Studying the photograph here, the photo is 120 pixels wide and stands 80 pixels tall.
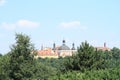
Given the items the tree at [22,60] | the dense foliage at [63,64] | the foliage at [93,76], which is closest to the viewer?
the foliage at [93,76]

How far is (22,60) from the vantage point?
5188cm

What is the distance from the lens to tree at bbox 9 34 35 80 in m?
51.3

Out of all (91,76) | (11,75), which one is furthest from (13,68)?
(91,76)

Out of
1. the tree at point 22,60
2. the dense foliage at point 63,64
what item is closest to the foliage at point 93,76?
the dense foliage at point 63,64

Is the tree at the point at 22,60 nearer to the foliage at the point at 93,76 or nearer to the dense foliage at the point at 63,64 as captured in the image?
the dense foliage at the point at 63,64

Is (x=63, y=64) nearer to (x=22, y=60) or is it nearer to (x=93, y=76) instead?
(x=22, y=60)

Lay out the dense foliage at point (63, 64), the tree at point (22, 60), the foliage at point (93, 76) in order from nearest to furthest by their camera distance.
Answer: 1. the foliage at point (93, 76)
2. the dense foliage at point (63, 64)
3. the tree at point (22, 60)

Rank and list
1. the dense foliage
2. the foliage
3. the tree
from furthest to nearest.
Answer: the tree < the dense foliage < the foliage

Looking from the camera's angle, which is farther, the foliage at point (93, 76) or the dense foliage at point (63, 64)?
the dense foliage at point (63, 64)

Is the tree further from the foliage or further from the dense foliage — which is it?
the foliage

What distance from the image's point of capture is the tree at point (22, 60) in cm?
5134

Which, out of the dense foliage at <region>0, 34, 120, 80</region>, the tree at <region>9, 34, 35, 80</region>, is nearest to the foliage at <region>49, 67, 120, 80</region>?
the dense foliage at <region>0, 34, 120, 80</region>

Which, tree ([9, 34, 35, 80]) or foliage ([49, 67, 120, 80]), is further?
tree ([9, 34, 35, 80])

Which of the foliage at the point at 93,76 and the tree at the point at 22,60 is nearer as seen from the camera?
the foliage at the point at 93,76
